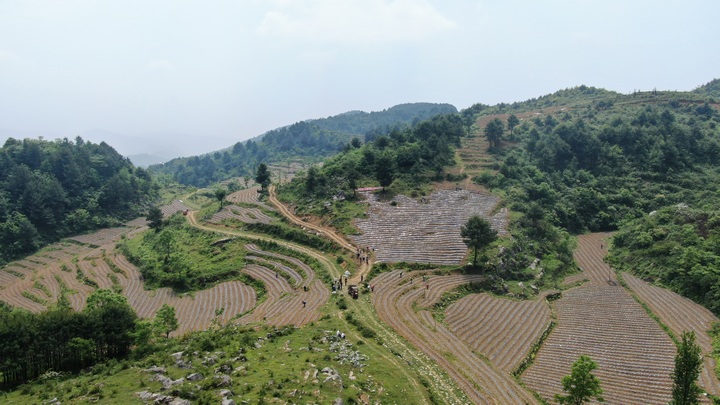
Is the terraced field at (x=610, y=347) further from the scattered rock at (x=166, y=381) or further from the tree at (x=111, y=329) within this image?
the tree at (x=111, y=329)

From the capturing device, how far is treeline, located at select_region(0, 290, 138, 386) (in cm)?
2527

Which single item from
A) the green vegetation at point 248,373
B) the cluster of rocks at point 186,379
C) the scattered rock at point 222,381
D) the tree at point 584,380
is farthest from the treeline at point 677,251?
the cluster of rocks at point 186,379

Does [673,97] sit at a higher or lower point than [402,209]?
higher

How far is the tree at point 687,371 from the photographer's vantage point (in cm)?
1906

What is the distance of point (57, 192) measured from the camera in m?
87.2

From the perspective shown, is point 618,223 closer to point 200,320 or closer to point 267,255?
point 267,255

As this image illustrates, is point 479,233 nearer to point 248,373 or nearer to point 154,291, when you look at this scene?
point 248,373

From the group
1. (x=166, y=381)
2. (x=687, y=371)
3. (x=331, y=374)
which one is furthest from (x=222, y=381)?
(x=687, y=371)

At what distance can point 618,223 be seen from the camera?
216 feet

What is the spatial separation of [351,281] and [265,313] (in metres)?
10.3

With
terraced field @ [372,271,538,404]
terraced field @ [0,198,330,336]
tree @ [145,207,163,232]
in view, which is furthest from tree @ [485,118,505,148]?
tree @ [145,207,163,232]

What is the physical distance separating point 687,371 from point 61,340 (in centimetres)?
3713

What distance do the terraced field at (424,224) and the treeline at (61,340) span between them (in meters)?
29.2

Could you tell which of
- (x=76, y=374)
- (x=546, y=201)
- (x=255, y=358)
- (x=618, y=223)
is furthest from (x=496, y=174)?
(x=76, y=374)
